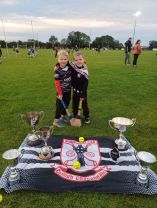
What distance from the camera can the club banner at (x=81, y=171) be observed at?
11.2 ft

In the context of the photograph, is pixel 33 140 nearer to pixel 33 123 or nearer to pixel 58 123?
pixel 33 123

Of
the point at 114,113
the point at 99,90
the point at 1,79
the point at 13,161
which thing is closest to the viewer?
the point at 13,161

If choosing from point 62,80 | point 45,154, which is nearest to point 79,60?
point 62,80

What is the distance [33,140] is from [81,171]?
4.26 ft

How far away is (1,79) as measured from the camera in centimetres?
1198

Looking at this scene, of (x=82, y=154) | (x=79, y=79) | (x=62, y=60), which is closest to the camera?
(x=82, y=154)

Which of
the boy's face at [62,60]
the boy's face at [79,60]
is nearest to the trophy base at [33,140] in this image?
the boy's face at [62,60]

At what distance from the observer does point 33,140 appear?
15.1ft

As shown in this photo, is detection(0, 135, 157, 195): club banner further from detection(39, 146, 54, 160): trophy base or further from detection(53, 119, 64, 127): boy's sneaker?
detection(53, 119, 64, 127): boy's sneaker

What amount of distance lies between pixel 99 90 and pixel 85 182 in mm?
6136

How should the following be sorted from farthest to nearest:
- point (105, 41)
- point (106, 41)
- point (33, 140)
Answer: point (106, 41)
point (105, 41)
point (33, 140)

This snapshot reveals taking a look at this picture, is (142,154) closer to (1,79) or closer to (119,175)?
(119,175)

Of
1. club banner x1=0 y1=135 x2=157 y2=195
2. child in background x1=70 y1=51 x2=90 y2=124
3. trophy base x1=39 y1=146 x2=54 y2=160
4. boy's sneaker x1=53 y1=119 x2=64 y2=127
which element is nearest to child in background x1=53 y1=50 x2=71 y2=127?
boy's sneaker x1=53 y1=119 x2=64 y2=127

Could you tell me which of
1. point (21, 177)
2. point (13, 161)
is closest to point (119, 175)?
point (21, 177)
